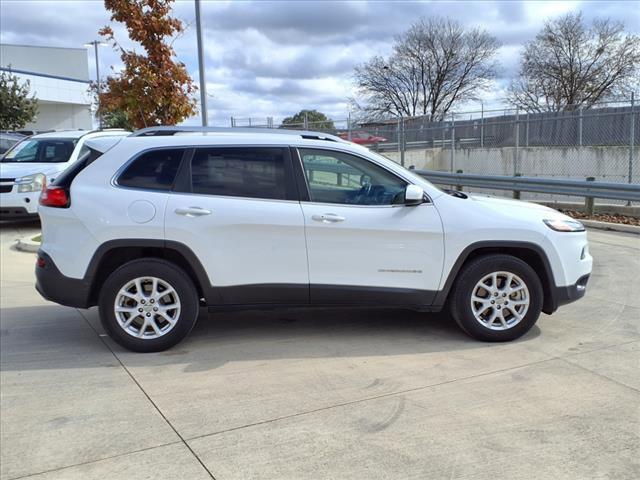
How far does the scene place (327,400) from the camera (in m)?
3.88

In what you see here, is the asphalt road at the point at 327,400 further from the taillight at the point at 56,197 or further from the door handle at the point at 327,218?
the taillight at the point at 56,197

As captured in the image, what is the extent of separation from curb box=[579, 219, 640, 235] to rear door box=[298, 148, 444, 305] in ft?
22.8

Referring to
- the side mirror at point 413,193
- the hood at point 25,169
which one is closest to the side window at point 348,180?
the side mirror at point 413,193

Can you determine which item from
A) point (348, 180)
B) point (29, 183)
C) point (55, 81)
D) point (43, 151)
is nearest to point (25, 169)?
point (29, 183)

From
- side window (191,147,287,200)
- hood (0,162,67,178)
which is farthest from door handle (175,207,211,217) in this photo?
hood (0,162,67,178)

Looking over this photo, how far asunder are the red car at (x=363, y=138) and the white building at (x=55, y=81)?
23.5 m

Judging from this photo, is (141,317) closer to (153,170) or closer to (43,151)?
(153,170)

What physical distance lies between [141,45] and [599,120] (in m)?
18.1

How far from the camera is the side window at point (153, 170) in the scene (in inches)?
187

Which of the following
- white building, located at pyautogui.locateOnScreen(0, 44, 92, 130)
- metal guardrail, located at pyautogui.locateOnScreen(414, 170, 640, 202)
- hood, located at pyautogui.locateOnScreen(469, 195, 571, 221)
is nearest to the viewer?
hood, located at pyautogui.locateOnScreen(469, 195, 571, 221)

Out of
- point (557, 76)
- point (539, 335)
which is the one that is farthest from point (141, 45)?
point (557, 76)

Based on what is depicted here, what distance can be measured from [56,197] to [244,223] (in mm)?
1539

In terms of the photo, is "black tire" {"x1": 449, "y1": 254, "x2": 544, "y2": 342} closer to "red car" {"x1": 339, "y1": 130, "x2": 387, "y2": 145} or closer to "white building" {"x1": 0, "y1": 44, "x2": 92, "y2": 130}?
"red car" {"x1": 339, "y1": 130, "x2": 387, "y2": 145}

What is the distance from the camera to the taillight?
4.75 meters
